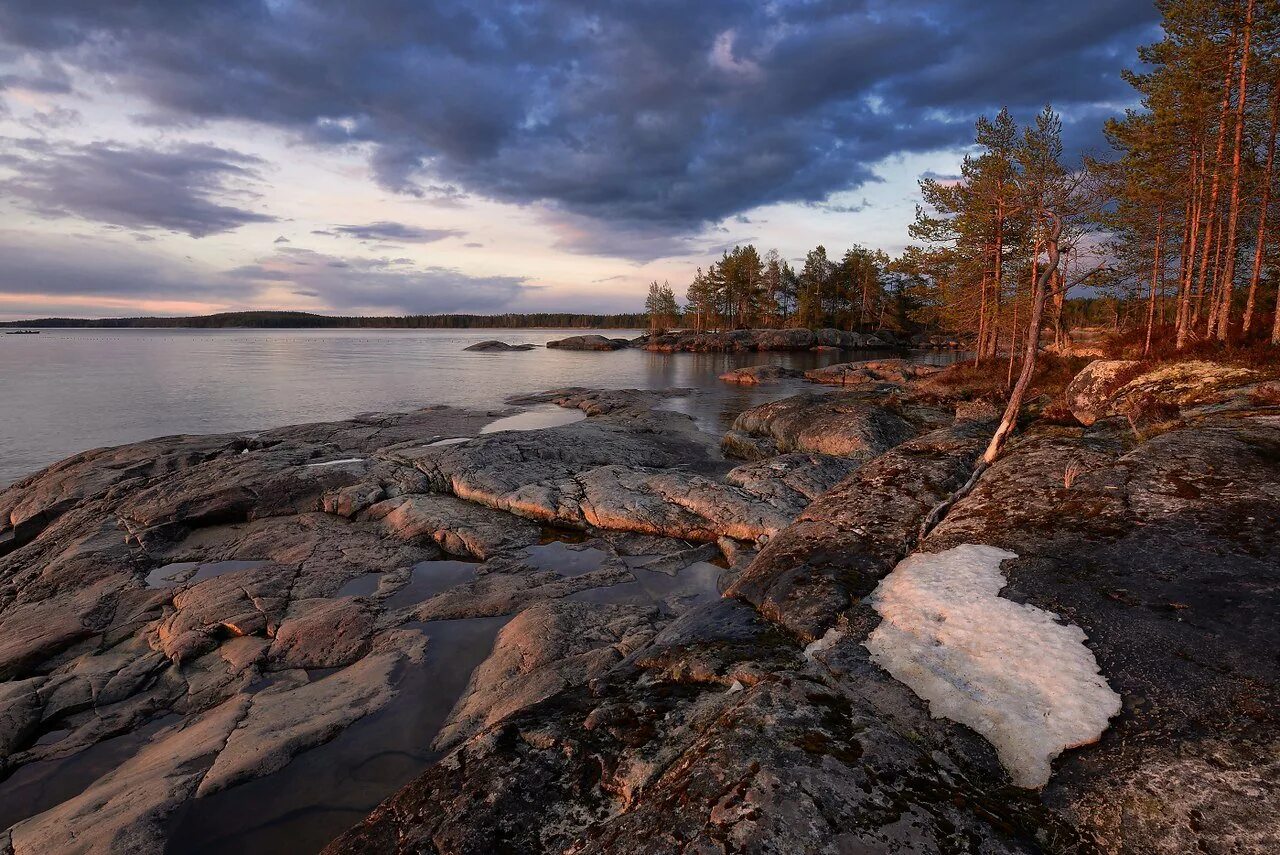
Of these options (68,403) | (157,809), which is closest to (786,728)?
(157,809)

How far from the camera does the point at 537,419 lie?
2964cm

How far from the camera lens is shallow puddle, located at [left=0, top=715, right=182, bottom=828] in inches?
227

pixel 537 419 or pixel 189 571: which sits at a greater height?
pixel 537 419

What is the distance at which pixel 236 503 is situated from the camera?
13664 mm

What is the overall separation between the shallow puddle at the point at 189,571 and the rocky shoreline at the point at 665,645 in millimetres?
81

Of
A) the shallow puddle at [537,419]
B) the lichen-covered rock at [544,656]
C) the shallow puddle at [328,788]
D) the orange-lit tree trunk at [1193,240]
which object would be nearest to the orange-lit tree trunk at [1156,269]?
the orange-lit tree trunk at [1193,240]

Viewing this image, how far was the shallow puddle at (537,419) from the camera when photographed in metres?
27.0

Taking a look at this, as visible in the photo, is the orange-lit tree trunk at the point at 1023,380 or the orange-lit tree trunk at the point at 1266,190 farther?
the orange-lit tree trunk at the point at 1266,190

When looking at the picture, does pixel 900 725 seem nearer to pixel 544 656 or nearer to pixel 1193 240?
pixel 544 656

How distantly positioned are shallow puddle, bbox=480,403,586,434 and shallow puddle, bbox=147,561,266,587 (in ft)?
46.1

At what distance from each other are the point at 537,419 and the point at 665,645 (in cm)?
2415

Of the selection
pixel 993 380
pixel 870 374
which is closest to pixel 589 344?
pixel 870 374

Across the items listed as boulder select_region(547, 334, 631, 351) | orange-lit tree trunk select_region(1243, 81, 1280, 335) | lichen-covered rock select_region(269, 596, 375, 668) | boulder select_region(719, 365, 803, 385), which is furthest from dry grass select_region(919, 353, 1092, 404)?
boulder select_region(547, 334, 631, 351)

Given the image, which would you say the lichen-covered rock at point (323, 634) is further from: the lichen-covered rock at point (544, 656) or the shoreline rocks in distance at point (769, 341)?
the shoreline rocks in distance at point (769, 341)
